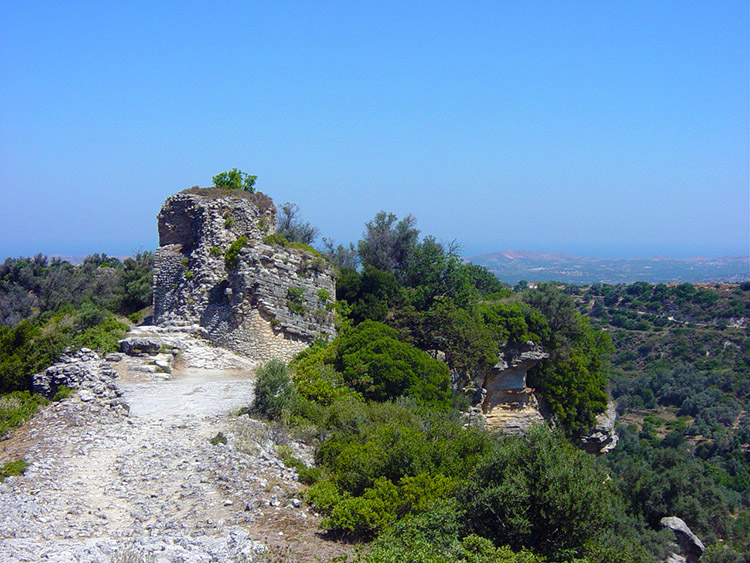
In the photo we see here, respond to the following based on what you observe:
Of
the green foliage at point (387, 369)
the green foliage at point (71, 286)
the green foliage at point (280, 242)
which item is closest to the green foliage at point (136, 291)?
the green foliage at point (71, 286)

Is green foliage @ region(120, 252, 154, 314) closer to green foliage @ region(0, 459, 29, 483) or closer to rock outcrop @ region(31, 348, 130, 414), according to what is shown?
rock outcrop @ region(31, 348, 130, 414)

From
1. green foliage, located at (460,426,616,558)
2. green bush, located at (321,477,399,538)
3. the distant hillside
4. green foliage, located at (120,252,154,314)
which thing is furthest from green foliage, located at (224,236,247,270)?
the distant hillside

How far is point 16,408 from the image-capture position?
425 inches

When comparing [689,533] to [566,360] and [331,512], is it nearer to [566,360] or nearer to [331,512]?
[566,360]

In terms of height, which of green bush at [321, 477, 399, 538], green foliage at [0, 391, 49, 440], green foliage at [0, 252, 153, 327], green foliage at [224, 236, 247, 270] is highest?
green foliage at [224, 236, 247, 270]

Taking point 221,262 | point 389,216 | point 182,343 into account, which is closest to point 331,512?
point 182,343

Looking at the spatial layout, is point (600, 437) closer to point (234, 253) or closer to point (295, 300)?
point (295, 300)

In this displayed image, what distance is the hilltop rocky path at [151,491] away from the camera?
7.17m

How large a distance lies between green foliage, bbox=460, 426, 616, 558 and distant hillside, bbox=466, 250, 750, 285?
350 ft

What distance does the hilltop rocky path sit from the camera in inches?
282

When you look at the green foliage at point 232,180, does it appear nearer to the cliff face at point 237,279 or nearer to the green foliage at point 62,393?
the cliff face at point 237,279

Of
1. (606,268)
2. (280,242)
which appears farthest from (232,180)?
(606,268)

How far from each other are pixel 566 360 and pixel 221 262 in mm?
12727

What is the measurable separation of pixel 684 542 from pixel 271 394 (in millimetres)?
17991
